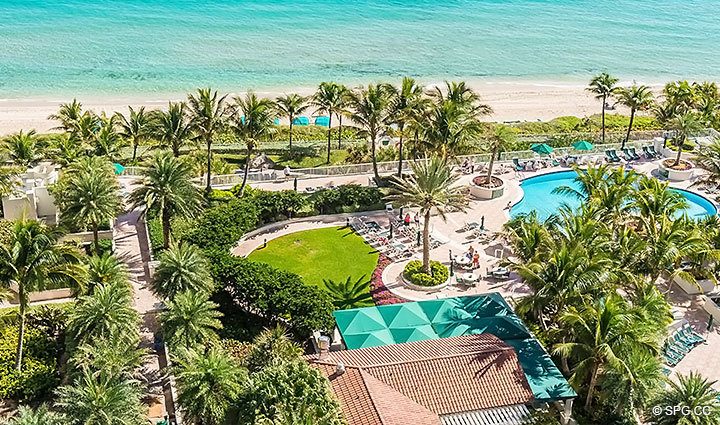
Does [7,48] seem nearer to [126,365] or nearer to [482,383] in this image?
[126,365]

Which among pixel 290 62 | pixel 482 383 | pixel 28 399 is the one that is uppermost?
pixel 290 62

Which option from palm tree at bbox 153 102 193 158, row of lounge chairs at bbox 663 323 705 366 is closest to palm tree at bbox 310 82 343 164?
palm tree at bbox 153 102 193 158

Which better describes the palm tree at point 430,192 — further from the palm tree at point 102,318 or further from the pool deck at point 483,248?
A: the palm tree at point 102,318

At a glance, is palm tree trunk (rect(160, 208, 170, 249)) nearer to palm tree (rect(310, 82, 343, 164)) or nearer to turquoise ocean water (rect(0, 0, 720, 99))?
palm tree (rect(310, 82, 343, 164))

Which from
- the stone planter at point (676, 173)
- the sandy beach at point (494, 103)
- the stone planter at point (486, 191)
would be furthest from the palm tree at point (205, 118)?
the stone planter at point (676, 173)

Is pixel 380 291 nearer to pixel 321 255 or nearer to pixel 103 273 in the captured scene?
pixel 321 255

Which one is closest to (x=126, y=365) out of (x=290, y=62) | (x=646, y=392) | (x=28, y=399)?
(x=28, y=399)
